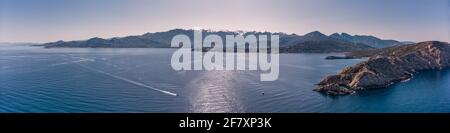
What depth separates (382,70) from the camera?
25.7 meters

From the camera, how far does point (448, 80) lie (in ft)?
81.5

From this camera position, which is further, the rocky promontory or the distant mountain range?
the distant mountain range

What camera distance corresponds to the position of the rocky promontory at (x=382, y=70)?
71.1 ft

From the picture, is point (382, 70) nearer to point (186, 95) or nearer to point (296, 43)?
point (186, 95)

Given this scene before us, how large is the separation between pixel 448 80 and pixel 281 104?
16126 millimetres

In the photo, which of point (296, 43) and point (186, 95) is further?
point (296, 43)

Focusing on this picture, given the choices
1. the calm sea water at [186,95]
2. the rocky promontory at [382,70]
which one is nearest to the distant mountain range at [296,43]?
the rocky promontory at [382,70]

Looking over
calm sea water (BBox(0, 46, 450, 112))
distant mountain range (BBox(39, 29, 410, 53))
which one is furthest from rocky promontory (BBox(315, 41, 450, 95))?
distant mountain range (BBox(39, 29, 410, 53))

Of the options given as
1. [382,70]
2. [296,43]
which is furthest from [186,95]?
[296,43]

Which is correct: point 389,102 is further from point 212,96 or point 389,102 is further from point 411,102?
point 212,96

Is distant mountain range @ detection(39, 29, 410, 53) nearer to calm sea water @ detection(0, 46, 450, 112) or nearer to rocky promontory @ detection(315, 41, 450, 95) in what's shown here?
rocky promontory @ detection(315, 41, 450, 95)

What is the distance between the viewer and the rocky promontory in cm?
2166

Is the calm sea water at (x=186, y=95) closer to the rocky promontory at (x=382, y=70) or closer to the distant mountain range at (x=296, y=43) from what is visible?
the rocky promontory at (x=382, y=70)
